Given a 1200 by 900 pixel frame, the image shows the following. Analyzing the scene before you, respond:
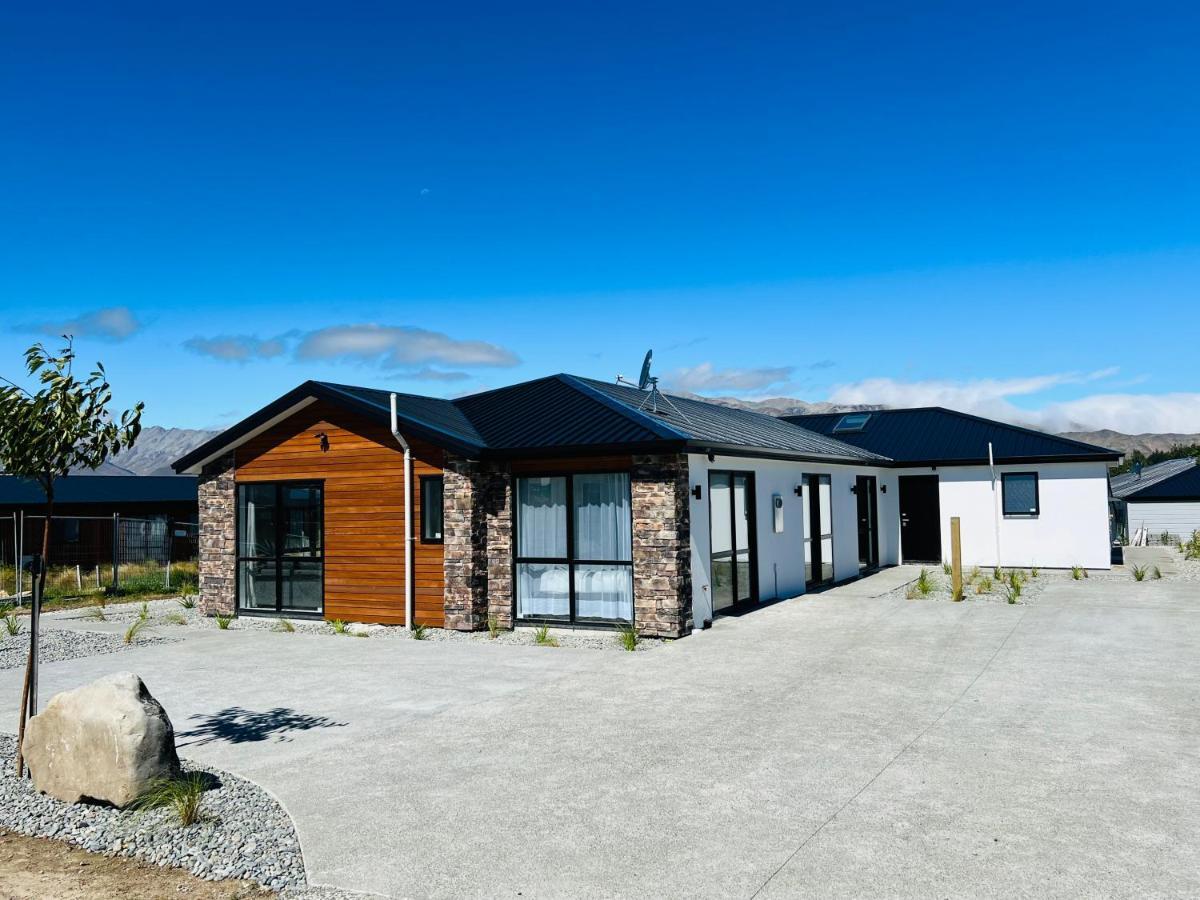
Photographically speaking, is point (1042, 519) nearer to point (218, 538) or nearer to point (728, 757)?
point (728, 757)

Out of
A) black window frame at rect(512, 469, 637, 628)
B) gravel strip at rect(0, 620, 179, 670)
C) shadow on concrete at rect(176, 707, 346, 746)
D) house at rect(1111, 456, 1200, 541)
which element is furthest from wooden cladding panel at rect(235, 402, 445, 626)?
house at rect(1111, 456, 1200, 541)

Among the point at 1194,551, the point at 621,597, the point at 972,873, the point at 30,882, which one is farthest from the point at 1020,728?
the point at 1194,551

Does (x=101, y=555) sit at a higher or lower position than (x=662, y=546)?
lower

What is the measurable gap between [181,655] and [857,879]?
10136 mm

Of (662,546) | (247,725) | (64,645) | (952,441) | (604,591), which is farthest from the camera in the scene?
(952,441)

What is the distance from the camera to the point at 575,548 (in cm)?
1288

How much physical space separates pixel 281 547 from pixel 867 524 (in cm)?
1373

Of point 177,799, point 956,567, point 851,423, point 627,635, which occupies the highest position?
point 851,423

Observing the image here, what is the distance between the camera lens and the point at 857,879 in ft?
15.0

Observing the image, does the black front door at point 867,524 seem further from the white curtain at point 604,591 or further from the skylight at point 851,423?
the white curtain at point 604,591

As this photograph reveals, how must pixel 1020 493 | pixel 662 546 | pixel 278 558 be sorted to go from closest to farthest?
pixel 662 546 → pixel 278 558 → pixel 1020 493

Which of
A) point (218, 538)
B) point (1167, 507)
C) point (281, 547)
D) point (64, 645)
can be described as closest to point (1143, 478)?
point (1167, 507)

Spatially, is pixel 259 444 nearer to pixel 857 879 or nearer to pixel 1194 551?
pixel 857 879

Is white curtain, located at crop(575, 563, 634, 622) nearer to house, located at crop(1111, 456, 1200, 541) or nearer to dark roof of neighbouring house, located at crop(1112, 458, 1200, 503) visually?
house, located at crop(1111, 456, 1200, 541)
